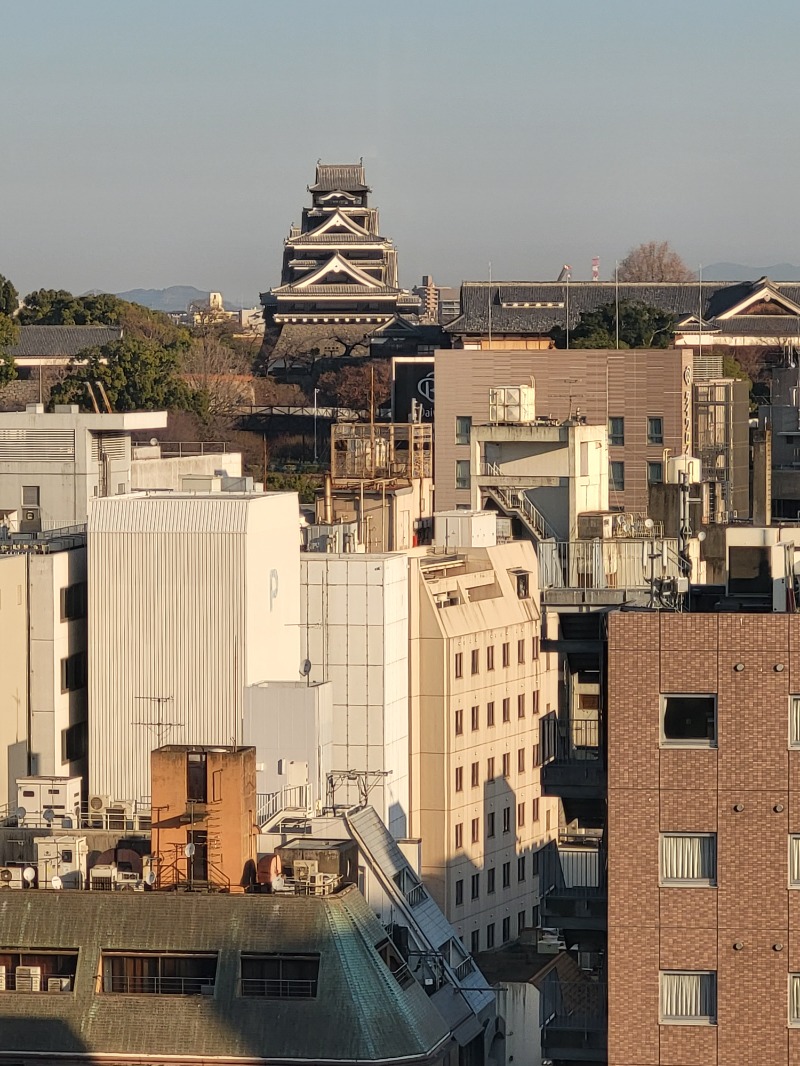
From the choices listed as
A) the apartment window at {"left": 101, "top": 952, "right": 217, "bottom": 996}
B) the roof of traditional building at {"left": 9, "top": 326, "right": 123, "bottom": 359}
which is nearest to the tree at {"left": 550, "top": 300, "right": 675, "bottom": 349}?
the roof of traditional building at {"left": 9, "top": 326, "right": 123, "bottom": 359}

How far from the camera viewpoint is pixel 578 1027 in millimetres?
26844

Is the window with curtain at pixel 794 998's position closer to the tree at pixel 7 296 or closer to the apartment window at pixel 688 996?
the apartment window at pixel 688 996

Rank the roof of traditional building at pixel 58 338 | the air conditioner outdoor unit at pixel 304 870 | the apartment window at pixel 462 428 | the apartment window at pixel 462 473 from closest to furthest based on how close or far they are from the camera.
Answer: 1. the air conditioner outdoor unit at pixel 304 870
2. the apartment window at pixel 462 473
3. the apartment window at pixel 462 428
4. the roof of traditional building at pixel 58 338

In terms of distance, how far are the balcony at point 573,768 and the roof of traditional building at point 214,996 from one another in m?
3.06

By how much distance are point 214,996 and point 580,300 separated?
362ft

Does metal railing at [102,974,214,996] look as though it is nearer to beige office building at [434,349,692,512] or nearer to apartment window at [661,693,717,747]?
apartment window at [661,693,717,747]

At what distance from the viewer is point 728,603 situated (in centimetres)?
2850

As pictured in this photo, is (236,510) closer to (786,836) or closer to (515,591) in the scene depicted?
(515,591)

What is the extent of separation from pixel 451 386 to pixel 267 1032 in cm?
5375

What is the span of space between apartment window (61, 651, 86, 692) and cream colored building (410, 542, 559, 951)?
8.17m

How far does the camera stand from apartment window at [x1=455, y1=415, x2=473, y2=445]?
7912 cm

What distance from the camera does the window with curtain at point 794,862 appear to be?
81.6 ft

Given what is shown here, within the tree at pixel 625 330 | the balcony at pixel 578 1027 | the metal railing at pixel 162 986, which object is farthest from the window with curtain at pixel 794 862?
the tree at pixel 625 330

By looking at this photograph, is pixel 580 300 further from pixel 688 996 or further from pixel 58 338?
pixel 688 996
